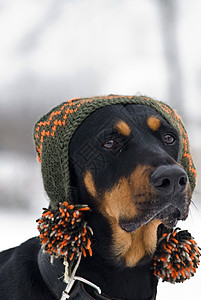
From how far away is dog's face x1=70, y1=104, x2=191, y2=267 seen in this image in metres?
2.04

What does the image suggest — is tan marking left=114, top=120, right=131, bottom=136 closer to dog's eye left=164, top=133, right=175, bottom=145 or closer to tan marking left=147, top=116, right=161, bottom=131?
tan marking left=147, top=116, right=161, bottom=131

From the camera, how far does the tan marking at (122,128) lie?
2.29m

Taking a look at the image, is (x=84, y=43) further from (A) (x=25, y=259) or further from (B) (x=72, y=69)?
(A) (x=25, y=259)

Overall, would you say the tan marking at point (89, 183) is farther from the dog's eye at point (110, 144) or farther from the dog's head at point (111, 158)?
the dog's eye at point (110, 144)

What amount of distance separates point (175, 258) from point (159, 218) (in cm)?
38

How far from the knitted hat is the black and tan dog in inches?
2.6

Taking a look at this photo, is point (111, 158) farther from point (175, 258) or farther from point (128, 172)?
point (175, 258)

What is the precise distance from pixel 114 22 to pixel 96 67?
5.34 feet

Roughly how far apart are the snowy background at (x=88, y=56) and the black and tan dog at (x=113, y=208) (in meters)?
6.29

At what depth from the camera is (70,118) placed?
7.50 ft

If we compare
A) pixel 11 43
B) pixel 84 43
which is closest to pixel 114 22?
pixel 84 43

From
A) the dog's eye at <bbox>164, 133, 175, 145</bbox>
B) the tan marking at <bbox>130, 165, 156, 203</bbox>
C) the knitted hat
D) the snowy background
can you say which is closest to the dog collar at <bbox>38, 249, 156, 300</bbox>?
the knitted hat

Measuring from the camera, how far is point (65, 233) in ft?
7.11

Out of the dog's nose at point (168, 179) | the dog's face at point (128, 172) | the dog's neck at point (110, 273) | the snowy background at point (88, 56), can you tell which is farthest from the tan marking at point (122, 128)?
the snowy background at point (88, 56)
